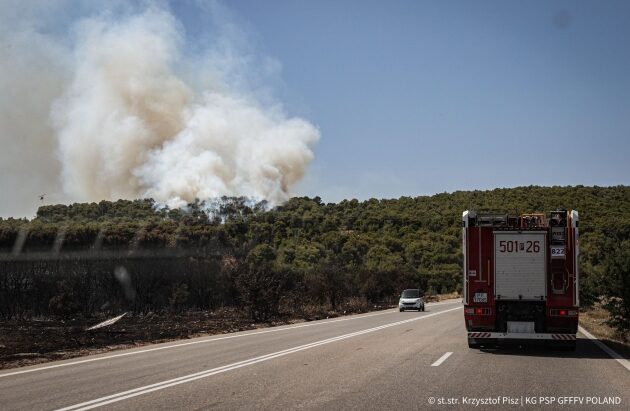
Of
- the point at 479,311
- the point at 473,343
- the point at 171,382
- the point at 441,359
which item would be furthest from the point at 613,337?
the point at 171,382

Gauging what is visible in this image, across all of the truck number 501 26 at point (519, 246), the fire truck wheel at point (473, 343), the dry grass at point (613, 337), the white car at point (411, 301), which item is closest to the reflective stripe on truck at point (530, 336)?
the fire truck wheel at point (473, 343)

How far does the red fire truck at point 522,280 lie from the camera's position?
44.5ft

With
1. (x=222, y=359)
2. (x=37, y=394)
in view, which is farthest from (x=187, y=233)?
(x=37, y=394)

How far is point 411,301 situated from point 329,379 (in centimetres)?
3078

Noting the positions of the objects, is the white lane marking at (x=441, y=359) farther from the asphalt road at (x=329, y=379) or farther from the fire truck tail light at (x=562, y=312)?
the fire truck tail light at (x=562, y=312)

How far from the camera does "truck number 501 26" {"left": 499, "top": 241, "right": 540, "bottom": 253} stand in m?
13.9

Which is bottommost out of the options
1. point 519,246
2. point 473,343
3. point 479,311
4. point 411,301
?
point 473,343

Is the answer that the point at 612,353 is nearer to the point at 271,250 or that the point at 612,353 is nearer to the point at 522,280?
the point at 522,280

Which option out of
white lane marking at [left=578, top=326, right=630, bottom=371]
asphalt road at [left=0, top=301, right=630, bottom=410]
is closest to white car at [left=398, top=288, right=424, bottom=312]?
white lane marking at [left=578, top=326, right=630, bottom=371]

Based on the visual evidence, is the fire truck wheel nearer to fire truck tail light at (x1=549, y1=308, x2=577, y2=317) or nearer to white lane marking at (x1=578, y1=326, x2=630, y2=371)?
fire truck tail light at (x1=549, y1=308, x2=577, y2=317)

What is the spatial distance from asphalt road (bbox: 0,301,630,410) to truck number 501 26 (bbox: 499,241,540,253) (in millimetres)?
2299

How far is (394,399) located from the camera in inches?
323

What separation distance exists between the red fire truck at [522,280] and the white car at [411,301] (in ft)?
84.5

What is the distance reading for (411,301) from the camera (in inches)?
1575
